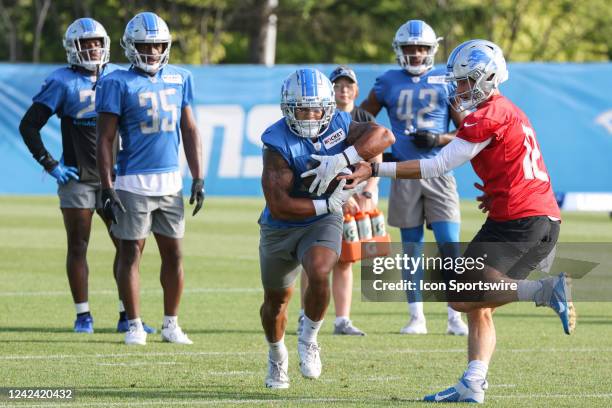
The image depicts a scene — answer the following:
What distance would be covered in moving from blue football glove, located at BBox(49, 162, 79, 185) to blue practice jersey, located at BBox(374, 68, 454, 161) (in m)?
2.38

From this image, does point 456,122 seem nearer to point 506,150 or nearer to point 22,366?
point 506,150

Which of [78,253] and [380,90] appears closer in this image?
[78,253]

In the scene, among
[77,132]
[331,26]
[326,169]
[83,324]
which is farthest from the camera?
[331,26]

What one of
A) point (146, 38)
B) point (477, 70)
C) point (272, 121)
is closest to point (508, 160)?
point (477, 70)

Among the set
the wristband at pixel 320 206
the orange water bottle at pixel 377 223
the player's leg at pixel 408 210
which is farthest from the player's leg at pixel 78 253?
the wristband at pixel 320 206

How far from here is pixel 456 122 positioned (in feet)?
33.4

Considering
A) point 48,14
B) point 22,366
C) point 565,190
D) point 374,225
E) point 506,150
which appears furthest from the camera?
point 48,14

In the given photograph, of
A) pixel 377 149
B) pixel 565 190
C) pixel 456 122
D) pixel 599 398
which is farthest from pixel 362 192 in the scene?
pixel 565 190

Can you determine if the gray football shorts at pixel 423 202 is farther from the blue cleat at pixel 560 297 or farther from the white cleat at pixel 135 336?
the blue cleat at pixel 560 297

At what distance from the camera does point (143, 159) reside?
912 cm

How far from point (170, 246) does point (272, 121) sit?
1307cm

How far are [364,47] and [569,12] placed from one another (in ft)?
20.3

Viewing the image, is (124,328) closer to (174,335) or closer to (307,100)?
(174,335)

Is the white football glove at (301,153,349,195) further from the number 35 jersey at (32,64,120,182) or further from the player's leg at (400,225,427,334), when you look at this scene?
the number 35 jersey at (32,64,120,182)
